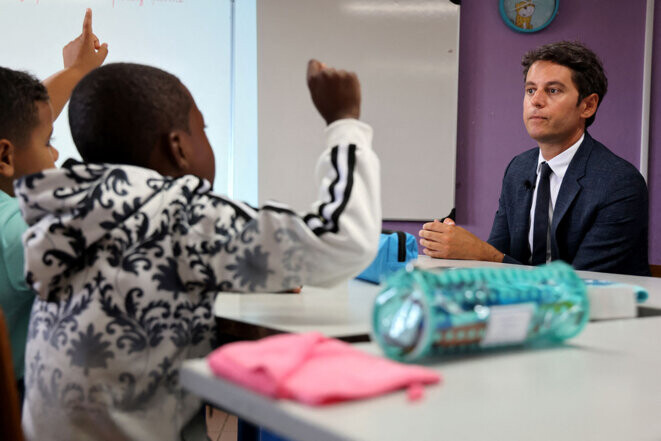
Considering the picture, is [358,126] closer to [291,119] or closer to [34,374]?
[34,374]

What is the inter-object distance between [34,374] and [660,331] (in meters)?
0.89

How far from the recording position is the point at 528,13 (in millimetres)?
3273

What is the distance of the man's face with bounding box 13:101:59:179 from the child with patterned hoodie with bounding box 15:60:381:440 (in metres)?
0.48

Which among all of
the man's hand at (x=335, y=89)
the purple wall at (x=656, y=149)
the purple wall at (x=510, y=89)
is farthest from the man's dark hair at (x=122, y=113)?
the purple wall at (x=656, y=149)

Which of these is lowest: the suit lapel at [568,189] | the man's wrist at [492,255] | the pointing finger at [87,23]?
the man's wrist at [492,255]

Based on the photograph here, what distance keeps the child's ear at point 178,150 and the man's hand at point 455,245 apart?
1117 millimetres

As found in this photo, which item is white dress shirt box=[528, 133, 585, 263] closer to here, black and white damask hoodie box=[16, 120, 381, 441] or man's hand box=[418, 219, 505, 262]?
man's hand box=[418, 219, 505, 262]

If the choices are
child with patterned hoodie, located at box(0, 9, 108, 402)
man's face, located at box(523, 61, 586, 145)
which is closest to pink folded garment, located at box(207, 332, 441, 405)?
child with patterned hoodie, located at box(0, 9, 108, 402)

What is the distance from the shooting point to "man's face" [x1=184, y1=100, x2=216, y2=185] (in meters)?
1.01

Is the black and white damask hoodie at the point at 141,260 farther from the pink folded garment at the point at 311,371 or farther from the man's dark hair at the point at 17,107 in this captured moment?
the man's dark hair at the point at 17,107

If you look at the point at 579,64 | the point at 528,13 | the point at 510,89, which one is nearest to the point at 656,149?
the point at 510,89

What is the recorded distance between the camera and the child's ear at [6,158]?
1281 millimetres

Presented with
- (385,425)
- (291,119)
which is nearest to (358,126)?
(385,425)

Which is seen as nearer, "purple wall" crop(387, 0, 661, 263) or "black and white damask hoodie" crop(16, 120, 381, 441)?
"black and white damask hoodie" crop(16, 120, 381, 441)
